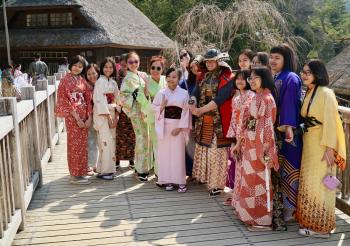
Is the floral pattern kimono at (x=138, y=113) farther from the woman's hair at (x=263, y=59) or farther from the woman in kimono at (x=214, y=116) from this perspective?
the woman's hair at (x=263, y=59)

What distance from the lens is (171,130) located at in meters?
4.76

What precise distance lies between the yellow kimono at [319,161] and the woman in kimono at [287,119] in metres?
0.10

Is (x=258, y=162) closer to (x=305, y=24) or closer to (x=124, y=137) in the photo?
(x=124, y=137)

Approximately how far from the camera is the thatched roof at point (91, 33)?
60.5 feet

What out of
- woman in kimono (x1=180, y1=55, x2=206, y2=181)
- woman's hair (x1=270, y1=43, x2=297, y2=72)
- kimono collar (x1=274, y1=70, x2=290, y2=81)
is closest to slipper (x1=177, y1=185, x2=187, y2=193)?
woman in kimono (x1=180, y1=55, x2=206, y2=181)

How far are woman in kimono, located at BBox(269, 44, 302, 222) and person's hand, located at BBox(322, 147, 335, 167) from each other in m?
0.29

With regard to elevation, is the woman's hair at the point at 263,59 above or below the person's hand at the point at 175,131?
above

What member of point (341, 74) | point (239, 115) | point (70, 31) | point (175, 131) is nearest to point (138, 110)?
point (175, 131)

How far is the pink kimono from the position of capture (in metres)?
4.72

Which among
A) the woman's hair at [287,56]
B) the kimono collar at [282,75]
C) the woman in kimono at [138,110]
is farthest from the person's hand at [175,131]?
the woman's hair at [287,56]

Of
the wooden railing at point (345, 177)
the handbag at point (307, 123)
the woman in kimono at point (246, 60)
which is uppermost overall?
the woman in kimono at point (246, 60)

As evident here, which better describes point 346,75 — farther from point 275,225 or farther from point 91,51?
point 275,225

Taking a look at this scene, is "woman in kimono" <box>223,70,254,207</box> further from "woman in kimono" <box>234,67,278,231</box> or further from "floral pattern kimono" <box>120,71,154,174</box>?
"floral pattern kimono" <box>120,71,154,174</box>

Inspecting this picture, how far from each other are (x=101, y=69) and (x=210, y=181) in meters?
1.96
